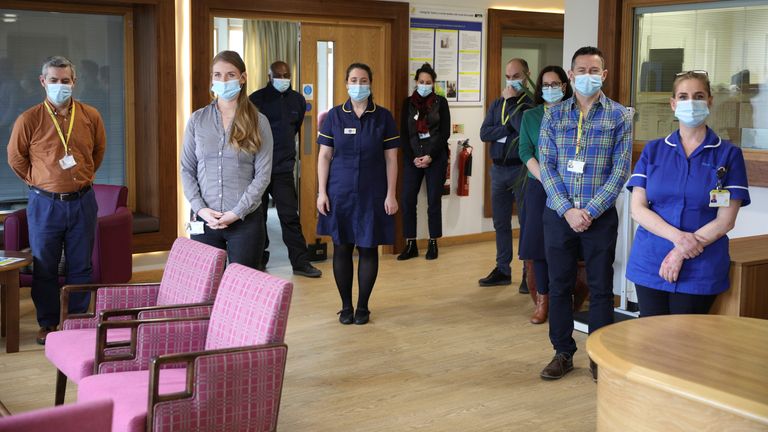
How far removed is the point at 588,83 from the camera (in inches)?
183

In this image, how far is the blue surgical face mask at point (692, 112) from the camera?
3947 millimetres

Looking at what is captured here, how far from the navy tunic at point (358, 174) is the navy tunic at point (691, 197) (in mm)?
2243

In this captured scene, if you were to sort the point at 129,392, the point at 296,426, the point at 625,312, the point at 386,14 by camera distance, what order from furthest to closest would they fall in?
the point at 386,14 → the point at 625,312 → the point at 296,426 → the point at 129,392

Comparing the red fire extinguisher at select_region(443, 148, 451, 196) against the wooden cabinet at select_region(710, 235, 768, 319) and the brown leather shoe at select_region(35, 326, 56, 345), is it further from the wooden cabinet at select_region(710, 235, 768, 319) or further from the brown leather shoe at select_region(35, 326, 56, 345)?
the wooden cabinet at select_region(710, 235, 768, 319)

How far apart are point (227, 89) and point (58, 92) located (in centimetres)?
131

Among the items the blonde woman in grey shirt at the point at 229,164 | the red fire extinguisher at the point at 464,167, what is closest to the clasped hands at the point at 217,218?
the blonde woman in grey shirt at the point at 229,164

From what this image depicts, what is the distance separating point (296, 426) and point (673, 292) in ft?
5.87

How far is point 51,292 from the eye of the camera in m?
5.76

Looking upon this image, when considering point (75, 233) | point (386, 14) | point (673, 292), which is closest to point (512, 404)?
point (673, 292)

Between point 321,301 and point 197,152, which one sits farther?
point 321,301

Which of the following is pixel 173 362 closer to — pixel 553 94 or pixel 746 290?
pixel 746 290

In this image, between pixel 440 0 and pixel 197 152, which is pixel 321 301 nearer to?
pixel 197 152

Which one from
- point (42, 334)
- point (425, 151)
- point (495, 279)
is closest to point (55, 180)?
point (42, 334)

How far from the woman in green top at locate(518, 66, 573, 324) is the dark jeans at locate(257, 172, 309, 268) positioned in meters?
2.19
